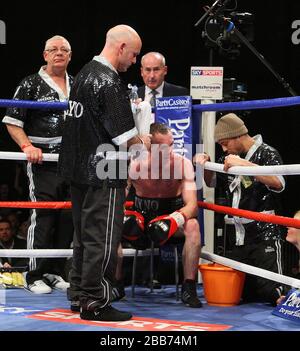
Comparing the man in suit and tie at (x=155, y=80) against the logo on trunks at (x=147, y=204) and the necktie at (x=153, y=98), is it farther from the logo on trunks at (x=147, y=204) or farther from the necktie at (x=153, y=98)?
the logo on trunks at (x=147, y=204)

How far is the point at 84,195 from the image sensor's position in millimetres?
2877

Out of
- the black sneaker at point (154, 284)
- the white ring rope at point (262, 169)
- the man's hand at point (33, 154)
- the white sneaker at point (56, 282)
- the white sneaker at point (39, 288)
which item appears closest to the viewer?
the white ring rope at point (262, 169)

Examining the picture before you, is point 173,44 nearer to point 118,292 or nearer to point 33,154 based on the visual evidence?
point 33,154

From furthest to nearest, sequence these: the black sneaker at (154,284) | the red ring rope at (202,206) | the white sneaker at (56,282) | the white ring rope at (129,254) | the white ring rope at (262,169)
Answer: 1. the black sneaker at (154,284)
2. the white sneaker at (56,282)
3. the white ring rope at (129,254)
4. the red ring rope at (202,206)
5. the white ring rope at (262,169)

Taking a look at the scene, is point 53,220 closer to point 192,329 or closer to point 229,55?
point 192,329

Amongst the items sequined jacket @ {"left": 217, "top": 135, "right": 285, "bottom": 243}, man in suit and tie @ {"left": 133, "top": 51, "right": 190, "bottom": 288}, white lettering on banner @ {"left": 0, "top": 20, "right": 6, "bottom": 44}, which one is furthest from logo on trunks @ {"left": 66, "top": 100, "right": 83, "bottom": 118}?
white lettering on banner @ {"left": 0, "top": 20, "right": 6, "bottom": 44}

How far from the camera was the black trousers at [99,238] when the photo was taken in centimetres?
278

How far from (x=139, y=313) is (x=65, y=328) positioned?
0.48 meters

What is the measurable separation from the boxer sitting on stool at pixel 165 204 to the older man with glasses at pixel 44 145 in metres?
0.41

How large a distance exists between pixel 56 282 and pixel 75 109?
1147mm

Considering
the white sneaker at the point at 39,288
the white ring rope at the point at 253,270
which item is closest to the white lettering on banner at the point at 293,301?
the white ring rope at the point at 253,270

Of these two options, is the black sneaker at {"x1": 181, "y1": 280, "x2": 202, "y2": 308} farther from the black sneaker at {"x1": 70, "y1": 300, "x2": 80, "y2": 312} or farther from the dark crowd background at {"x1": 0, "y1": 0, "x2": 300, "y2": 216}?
the dark crowd background at {"x1": 0, "y1": 0, "x2": 300, "y2": 216}

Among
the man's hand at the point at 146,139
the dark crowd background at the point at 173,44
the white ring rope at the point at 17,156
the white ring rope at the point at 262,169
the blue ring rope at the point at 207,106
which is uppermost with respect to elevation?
the dark crowd background at the point at 173,44

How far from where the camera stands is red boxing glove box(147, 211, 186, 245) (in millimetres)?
3152
